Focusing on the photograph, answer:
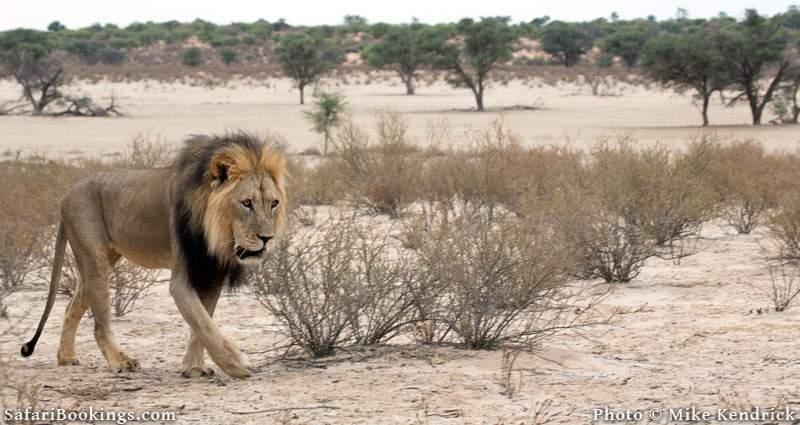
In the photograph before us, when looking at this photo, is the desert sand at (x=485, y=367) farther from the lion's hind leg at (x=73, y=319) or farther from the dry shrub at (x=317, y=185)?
the dry shrub at (x=317, y=185)

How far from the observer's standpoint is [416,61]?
5025 centimetres

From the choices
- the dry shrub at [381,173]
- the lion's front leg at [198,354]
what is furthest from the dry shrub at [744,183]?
the lion's front leg at [198,354]

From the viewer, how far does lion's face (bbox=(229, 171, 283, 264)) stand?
607cm

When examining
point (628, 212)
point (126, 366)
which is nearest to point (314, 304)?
point (126, 366)

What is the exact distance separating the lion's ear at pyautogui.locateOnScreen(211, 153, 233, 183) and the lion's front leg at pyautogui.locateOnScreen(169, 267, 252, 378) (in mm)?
580

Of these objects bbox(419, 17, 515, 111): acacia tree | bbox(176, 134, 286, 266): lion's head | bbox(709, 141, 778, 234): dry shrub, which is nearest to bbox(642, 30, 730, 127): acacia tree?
bbox(419, 17, 515, 111): acacia tree

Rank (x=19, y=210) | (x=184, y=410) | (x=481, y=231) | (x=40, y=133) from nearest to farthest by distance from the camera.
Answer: (x=184, y=410) → (x=481, y=231) → (x=19, y=210) → (x=40, y=133)

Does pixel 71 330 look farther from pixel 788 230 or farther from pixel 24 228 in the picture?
pixel 788 230

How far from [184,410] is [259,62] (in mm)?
75914

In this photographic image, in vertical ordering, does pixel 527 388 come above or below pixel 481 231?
below

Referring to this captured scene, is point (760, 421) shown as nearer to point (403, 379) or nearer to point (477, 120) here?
point (403, 379)

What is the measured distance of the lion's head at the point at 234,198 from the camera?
20.0 ft

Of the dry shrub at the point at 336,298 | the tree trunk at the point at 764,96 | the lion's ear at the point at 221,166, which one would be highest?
the lion's ear at the point at 221,166

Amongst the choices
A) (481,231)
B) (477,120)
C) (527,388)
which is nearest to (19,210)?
(481,231)
